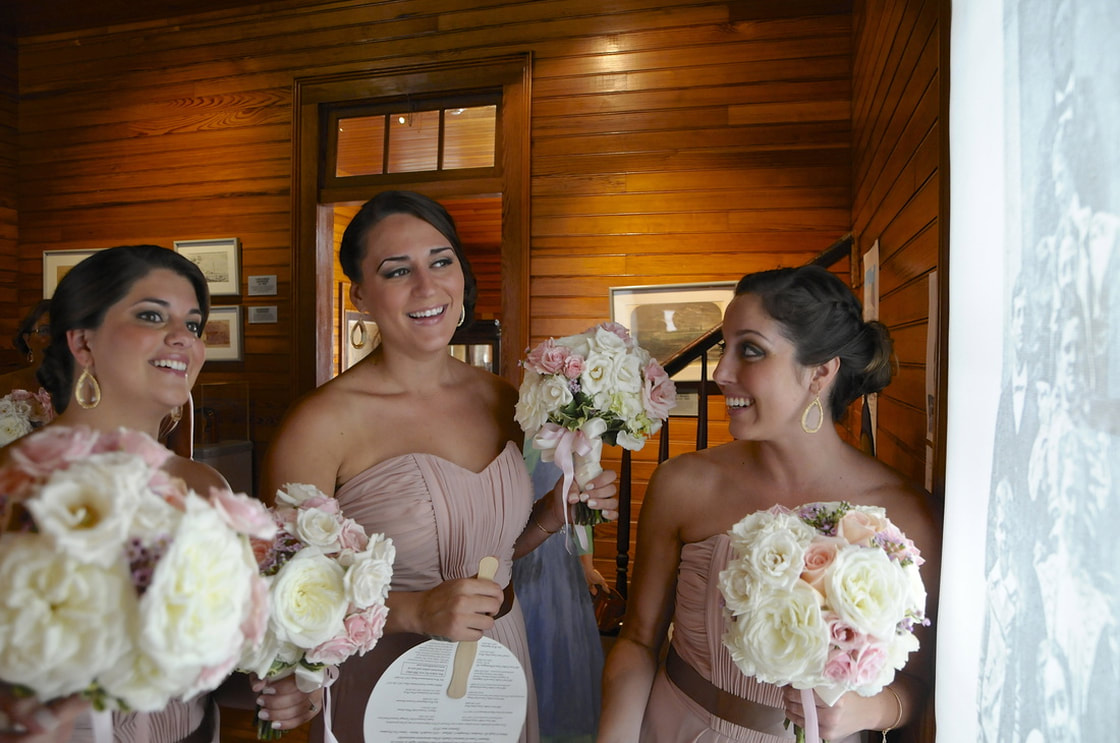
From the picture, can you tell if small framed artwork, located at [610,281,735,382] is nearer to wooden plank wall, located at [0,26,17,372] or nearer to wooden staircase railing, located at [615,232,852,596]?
wooden staircase railing, located at [615,232,852,596]

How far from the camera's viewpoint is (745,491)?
170 centimetres

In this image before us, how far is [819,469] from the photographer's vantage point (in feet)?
5.36

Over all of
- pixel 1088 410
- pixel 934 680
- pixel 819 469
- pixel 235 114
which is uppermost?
pixel 235 114

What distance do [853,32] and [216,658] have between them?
447 cm

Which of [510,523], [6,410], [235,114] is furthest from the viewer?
[235,114]

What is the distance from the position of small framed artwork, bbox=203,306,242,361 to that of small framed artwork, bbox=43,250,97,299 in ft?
4.58

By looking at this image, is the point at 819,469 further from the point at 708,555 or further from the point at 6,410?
the point at 6,410

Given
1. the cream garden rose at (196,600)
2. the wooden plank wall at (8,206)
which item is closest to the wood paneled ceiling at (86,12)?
the wooden plank wall at (8,206)

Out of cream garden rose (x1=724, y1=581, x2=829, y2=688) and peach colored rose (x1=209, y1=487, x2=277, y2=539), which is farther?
cream garden rose (x1=724, y1=581, x2=829, y2=688)

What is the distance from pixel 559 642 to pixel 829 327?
4.04ft

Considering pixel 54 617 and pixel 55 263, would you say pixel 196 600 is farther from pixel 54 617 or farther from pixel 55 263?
pixel 55 263

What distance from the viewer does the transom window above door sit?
4957 mm

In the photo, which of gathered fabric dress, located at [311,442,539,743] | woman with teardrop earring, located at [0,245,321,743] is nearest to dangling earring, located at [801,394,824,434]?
gathered fabric dress, located at [311,442,539,743]

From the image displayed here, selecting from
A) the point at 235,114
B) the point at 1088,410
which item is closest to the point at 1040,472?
the point at 1088,410
